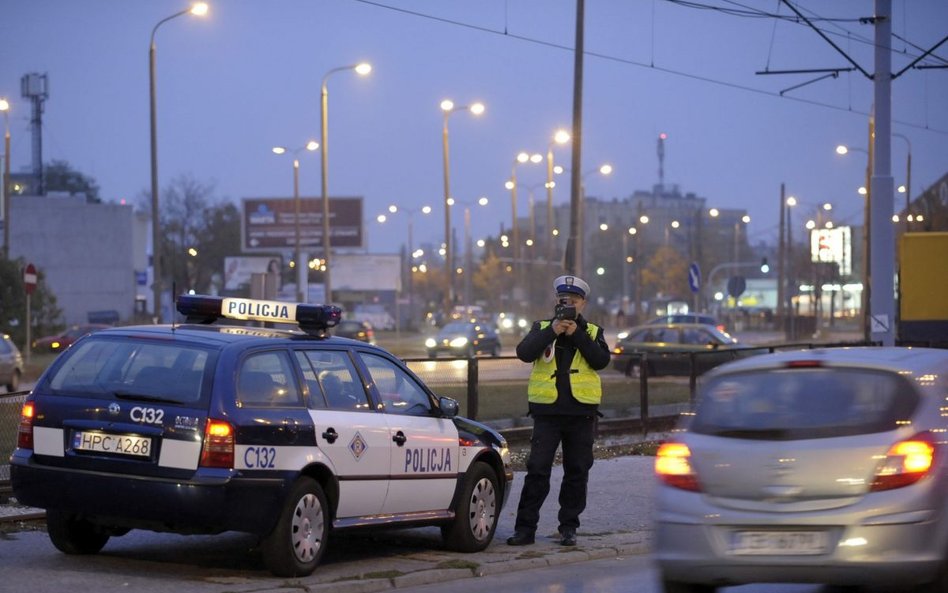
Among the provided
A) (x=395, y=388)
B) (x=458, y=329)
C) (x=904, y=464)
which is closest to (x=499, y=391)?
(x=395, y=388)

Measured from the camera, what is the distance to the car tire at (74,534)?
9.45m

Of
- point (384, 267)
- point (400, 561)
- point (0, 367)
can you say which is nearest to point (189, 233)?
point (384, 267)

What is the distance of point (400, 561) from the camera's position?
10.3 metres

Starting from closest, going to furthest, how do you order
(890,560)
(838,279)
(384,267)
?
(890,560), (838,279), (384,267)

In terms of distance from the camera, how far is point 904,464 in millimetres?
7391

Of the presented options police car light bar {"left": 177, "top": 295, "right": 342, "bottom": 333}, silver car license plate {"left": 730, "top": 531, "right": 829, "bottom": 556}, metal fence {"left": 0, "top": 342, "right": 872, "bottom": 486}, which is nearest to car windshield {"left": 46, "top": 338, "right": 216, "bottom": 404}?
police car light bar {"left": 177, "top": 295, "right": 342, "bottom": 333}

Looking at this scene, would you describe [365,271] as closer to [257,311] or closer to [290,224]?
[290,224]

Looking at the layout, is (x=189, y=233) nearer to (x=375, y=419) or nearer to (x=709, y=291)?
(x=709, y=291)

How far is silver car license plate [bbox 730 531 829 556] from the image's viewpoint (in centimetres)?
738

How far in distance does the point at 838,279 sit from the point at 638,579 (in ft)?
214

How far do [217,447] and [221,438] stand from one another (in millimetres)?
60

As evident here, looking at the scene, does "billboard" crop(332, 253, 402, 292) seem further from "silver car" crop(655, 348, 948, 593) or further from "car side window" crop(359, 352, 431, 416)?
"silver car" crop(655, 348, 948, 593)

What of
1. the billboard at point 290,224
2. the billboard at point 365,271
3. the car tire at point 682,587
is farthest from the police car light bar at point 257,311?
the billboard at point 365,271

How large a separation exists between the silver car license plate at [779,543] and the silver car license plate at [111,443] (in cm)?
365
